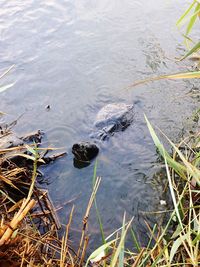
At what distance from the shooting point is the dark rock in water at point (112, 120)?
352 centimetres

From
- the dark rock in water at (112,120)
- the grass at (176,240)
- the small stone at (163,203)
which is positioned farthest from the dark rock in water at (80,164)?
Answer: the grass at (176,240)

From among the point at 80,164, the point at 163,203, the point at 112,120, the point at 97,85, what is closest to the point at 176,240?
the point at 163,203

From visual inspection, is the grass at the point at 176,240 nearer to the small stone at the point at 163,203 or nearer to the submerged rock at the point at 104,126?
the small stone at the point at 163,203

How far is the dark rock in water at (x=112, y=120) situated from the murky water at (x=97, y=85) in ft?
0.30

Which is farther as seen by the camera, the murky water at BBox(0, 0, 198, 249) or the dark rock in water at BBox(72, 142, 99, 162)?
the dark rock in water at BBox(72, 142, 99, 162)

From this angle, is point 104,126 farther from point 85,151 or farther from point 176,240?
point 176,240

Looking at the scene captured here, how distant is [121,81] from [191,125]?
1263 mm

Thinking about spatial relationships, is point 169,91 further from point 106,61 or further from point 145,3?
point 145,3

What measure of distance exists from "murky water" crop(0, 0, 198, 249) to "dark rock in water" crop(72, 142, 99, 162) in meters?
0.08

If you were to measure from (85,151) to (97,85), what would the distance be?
132 centimetres

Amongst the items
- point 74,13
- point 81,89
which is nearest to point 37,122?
point 81,89

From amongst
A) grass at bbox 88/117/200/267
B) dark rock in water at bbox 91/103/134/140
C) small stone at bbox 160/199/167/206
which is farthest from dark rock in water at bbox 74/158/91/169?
grass at bbox 88/117/200/267

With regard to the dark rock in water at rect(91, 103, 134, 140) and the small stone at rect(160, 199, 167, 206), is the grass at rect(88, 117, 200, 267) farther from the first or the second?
the dark rock in water at rect(91, 103, 134, 140)

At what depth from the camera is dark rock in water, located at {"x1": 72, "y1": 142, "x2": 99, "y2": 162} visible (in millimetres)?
3218
